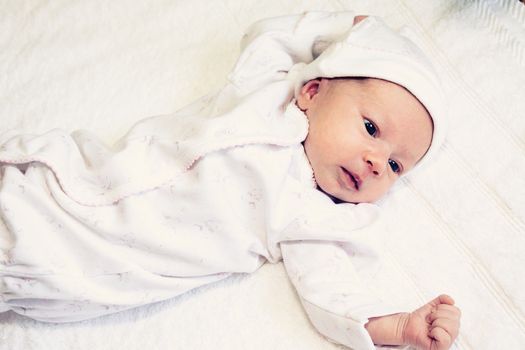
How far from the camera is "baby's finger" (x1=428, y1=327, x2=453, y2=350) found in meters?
0.90

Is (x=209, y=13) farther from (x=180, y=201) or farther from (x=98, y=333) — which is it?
(x=98, y=333)

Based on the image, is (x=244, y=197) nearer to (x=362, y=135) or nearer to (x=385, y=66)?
(x=362, y=135)

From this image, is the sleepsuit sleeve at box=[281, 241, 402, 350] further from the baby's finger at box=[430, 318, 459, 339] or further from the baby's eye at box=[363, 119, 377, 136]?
the baby's eye at box=[363, 119, 377, 136]

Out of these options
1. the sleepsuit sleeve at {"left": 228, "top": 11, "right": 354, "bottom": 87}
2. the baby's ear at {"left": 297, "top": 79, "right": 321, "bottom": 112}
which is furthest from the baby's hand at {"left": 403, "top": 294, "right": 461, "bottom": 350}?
the sleepsuit sleeve at {"left": 228, "top": 11, "right": 354, "bottom": 87}

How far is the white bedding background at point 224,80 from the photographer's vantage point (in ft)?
3.31

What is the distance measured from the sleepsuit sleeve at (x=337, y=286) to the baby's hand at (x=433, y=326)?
40 millimetres

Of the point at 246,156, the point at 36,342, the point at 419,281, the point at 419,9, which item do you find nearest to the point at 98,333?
the point at 36,342

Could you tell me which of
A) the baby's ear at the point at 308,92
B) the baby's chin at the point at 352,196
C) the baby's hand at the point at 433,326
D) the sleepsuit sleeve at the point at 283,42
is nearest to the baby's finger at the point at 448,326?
the baby's hand at the point at 433,326

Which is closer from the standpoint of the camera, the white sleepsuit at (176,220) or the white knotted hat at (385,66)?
the white sleepsuit at (176,220)

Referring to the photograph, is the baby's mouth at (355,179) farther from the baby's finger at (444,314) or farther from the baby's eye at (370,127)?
the baby's finger at (444,314)

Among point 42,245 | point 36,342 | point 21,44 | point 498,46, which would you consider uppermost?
point 498,46

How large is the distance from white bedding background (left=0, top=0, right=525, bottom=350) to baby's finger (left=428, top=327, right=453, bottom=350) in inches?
4.1

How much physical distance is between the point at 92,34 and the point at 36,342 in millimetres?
703

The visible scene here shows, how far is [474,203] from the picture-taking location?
1.12m
